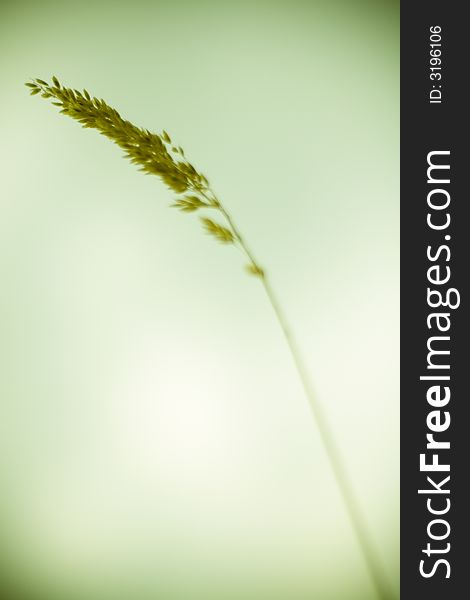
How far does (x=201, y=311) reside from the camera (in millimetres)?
704

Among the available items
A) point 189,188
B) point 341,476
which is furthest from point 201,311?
point 341,476

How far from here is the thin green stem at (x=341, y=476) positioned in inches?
26.8

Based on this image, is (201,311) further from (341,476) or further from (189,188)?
(341,476)

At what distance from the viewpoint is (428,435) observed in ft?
1.94

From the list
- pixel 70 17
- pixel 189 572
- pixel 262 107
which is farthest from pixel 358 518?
pixel 70 17

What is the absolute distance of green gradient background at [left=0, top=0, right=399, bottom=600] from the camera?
2.27 ft

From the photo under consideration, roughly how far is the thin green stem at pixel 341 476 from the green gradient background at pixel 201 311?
17mm

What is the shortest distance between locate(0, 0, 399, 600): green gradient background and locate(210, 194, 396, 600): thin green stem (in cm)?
2

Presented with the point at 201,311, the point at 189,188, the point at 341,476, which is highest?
the point at 189,188

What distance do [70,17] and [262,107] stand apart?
44cm

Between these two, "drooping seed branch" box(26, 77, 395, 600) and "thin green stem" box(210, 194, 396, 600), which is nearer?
"drooping seed branch" box(26, 77, 395, 600)

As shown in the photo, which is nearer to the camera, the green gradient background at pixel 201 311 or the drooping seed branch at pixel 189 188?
the drooping seed branch at pixel 189 188

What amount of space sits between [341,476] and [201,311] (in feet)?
1.38

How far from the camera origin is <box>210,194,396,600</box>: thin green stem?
681 millimetres
